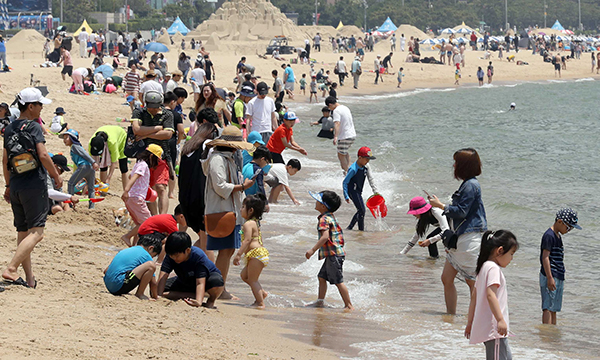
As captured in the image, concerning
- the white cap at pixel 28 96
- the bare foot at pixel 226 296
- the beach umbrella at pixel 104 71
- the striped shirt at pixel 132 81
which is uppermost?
the beach umbrella at pixel 104 71

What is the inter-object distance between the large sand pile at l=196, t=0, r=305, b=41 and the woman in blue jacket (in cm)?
5827

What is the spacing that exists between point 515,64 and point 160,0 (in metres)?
98.3

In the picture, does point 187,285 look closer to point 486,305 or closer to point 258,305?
point 258,305

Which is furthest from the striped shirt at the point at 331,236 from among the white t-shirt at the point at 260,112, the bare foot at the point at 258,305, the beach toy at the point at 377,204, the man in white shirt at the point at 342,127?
the man in white shirt at the point at 342,127

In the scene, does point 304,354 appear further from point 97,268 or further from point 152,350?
point 97,268

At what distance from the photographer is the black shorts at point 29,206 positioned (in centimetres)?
587

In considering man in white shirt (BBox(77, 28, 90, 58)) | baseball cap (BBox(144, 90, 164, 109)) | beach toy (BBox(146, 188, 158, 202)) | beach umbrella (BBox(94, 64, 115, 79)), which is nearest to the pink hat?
beach toy (BBox(146, 188, 158, 202))

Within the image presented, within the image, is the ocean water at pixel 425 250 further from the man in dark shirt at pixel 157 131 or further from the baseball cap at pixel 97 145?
the baseball cap at pixel 97 145

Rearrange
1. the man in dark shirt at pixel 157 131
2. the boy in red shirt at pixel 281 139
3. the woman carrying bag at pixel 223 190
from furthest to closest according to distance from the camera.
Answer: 1. the boy in red shirt at pixel 281 139
2. the man in dark shirt at pixel 157 131
3. the woman carrying bag at pixel 223 190

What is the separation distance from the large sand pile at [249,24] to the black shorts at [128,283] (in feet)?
192

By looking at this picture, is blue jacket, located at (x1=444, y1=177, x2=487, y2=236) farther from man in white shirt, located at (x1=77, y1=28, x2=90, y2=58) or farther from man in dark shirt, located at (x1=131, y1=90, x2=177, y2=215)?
man in white shirt, located at (x1=77, y1=28, x2=90, y2=58)

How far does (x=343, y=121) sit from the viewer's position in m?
13.6

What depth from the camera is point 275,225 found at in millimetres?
10945

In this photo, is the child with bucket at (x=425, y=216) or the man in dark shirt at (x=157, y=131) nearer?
the child with bucket at (x=425, y=216)
